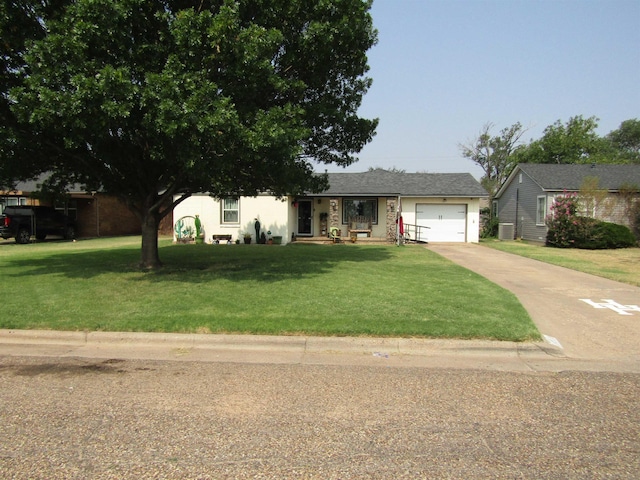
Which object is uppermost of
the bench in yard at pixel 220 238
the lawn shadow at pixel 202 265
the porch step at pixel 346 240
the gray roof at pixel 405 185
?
the gray roof at pixel 405 185

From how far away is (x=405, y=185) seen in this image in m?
26.2

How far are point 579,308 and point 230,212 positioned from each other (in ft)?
55.9

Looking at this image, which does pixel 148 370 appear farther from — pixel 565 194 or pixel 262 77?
pixel 565 194

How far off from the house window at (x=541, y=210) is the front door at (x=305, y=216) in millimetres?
13074

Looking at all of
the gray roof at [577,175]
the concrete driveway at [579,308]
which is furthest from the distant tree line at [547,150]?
the concrete driveway at [579,308]

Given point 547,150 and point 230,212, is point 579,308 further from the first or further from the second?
point 547,150

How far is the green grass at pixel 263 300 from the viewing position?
21.9 feet

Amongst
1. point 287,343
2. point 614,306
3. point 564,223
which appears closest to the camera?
point 287,343

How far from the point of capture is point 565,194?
902 inches

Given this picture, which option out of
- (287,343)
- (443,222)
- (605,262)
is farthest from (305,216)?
(287,343)

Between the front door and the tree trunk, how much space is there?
13.5 m

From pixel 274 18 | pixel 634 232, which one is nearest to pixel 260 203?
pixel 274 18

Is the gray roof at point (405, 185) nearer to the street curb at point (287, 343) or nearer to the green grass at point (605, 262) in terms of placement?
the green grass at point (605, 262)

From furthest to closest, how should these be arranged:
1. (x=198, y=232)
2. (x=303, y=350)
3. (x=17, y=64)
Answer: (x=198, y=232), (x=17, y=64), (x=303, y=350)
